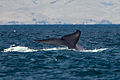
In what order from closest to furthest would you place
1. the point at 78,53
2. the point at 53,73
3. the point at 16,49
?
the point at 53,73
the point at 78,53
the point at 16,49

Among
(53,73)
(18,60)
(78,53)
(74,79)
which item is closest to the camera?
(74,79)

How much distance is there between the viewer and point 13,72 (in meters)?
22.7

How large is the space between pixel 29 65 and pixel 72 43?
5731mm

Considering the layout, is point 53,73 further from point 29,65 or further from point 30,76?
point 29,65

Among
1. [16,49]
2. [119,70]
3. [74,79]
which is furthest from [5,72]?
[16,49]

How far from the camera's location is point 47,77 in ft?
69.7

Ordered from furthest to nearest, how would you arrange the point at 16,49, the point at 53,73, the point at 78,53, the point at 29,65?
1. the point at 16,49
2. the point at 78,53
3. the point at 29,65
4. the point at 53,73

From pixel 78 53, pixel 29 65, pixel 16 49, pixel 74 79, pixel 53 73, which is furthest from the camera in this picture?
pixel 16 49

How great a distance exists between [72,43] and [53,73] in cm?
761

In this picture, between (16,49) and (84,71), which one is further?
(16,49)

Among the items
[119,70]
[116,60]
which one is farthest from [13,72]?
[116,60]

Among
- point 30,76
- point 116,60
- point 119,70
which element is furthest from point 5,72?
point 116,60

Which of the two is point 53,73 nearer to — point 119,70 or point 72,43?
point 119,70

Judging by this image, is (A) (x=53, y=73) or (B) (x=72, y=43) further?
(B) (x=72, y=43)
